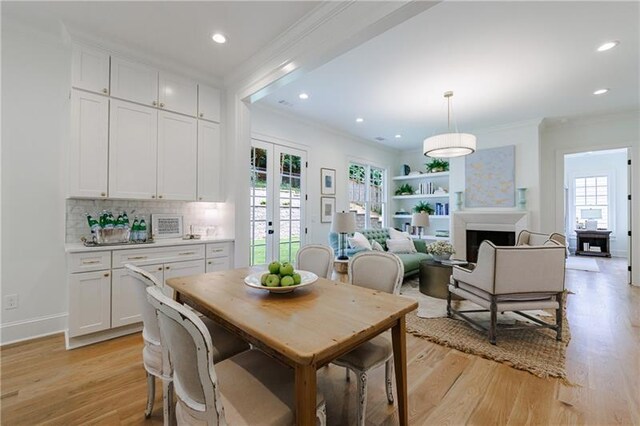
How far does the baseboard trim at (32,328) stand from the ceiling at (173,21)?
2763mm

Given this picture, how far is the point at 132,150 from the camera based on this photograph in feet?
9.78

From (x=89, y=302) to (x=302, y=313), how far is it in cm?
240

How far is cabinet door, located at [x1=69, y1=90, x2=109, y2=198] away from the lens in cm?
266

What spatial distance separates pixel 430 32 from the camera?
2.71 metres

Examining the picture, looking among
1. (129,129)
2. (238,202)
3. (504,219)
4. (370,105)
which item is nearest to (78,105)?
(129,129)

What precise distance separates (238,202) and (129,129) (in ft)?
4.36

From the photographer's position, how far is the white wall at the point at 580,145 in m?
4.71

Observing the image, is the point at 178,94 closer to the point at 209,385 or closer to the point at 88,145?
the point at 88,145

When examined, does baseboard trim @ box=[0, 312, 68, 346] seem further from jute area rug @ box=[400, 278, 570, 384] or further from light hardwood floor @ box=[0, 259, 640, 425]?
jute area rug @ box=[400, 278, 570, 384]

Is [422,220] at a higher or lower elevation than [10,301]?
higher

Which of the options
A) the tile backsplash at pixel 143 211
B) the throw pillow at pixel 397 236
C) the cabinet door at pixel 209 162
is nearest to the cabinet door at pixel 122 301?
the tile backsplash at pixel 143 211

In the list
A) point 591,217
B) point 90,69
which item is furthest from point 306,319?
point 591,217

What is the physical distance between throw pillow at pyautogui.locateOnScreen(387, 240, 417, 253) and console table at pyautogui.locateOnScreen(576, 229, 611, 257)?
235 inches

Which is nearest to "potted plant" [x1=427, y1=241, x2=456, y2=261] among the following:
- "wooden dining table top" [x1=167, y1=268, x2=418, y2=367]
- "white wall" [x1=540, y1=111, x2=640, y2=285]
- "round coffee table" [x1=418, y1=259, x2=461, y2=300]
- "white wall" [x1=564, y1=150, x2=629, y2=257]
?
"round coffee table" [x1=418, y1=259, x2=461, y2=300]
